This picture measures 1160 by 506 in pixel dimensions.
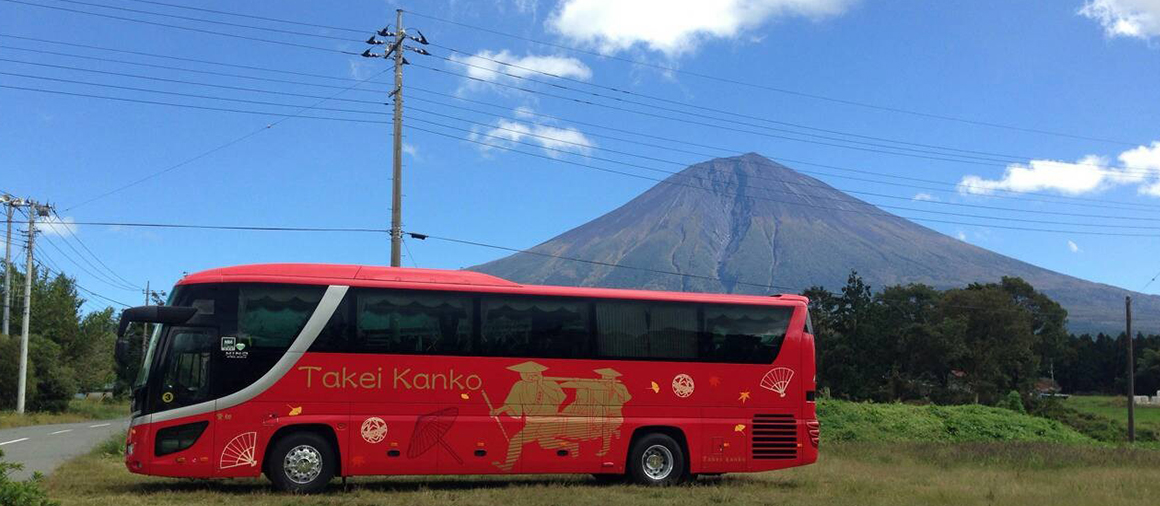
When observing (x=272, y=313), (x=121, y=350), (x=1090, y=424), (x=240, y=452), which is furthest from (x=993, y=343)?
(x=121, y=350)

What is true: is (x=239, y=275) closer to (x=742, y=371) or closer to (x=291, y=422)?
(x=291, y=422)

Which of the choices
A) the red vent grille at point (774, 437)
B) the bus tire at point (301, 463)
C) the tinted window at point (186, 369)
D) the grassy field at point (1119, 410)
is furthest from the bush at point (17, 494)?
the grassy field at point (1119, 410)

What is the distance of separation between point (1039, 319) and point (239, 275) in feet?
237

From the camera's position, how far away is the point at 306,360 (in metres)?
13.2

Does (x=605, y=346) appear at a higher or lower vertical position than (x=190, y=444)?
higher

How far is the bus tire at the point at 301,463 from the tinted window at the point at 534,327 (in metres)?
2.57

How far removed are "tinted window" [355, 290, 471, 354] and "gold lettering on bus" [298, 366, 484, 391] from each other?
318 mm

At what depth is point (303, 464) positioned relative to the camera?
43.2 feet

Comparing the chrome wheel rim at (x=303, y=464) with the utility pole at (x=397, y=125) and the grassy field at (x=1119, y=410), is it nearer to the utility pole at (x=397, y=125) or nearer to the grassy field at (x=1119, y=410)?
the utility pole at (x=397, y=125)

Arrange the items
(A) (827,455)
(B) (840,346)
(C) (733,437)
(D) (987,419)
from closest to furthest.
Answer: (C) (733,437), (A) (827,455), (D) (987,419), (B) (840,346)

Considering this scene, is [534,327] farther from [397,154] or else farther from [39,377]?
[39,377]

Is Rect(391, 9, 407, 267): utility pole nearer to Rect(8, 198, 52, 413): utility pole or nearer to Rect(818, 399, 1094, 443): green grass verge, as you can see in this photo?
Rect(818, 399, 1094, 443): green grass verge

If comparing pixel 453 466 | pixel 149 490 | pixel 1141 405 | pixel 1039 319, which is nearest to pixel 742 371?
pixel 453 466

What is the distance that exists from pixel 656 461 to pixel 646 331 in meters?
1.98
